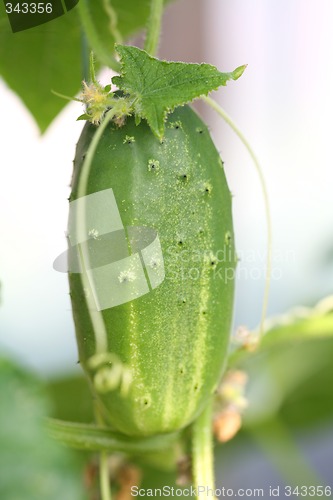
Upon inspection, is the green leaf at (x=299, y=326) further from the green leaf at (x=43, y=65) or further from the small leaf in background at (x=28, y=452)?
the small leaf in background at (x=28, y=452)

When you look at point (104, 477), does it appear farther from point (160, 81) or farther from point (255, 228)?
point (255, 228)

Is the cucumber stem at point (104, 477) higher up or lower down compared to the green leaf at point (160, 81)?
lower down

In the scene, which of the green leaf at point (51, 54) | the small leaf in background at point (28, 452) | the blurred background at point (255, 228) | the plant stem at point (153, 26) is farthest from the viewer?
the blurred background at point (255, 228)

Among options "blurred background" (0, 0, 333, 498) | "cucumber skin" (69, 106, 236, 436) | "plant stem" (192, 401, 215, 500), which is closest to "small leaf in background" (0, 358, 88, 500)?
"cucumber skin" (69, 106, 236, 436)

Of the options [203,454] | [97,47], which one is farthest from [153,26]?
[203,454]

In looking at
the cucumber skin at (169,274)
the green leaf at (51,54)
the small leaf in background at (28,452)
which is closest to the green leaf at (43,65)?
the green leaf at (51,54)

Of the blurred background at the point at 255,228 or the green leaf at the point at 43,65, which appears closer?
the green leaf at the point at 43,65

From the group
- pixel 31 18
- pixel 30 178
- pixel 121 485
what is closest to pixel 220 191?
pixel 31 18
